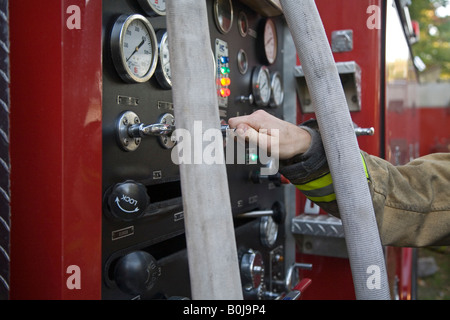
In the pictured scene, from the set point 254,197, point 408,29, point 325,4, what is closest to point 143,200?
point 254,197

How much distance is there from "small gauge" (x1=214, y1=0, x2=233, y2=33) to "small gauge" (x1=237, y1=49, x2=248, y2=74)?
0.46 ft

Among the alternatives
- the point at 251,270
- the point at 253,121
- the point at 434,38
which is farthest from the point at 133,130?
the point at 434,38

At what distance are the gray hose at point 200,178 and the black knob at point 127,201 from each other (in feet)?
1.49

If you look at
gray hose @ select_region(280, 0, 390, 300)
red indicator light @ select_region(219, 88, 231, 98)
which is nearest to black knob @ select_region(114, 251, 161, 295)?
gray hose @ select_region(280, 0, 390, 300)

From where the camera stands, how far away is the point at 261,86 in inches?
79.7

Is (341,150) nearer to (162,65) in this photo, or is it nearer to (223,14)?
(162,65)

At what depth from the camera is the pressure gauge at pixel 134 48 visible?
1157mm

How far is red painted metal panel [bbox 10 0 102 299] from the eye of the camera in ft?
3.14

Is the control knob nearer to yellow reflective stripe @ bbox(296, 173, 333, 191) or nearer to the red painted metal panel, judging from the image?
yellow reflective stripe @ bbox(296, 173, 333, 191)

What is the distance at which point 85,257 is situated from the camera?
1022mm

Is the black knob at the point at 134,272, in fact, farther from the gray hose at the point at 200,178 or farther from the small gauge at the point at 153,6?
the small gauge at the point at 153,6

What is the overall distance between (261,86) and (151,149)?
844 millimetres
